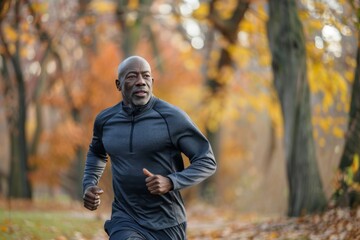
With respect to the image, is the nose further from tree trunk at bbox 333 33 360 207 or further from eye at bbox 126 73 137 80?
tree trunk at bbox 333 33 360 207

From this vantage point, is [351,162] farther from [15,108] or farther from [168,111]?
[15,108]

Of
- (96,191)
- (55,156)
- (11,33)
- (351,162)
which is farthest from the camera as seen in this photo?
(55,156)

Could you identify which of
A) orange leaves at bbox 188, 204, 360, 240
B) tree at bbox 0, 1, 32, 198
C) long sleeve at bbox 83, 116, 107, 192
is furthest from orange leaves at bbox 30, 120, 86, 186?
long sleeve at bbox 83, 116, 107, 192

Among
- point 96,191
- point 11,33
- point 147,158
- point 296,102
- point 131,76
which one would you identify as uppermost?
point 11,33

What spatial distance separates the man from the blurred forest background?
481cm

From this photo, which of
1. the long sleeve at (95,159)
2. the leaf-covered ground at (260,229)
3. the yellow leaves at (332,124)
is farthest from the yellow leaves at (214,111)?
the long sleeve at (95,159)

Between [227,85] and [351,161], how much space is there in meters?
13.3

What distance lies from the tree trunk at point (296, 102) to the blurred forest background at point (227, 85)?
2cm

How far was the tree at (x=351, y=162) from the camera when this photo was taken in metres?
10.5

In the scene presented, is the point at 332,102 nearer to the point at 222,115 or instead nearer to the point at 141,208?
the point at 222,115

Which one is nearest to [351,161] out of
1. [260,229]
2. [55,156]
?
[260,229]

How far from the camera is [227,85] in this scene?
2398 cm

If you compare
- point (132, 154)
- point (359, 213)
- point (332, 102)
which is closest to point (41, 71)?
point (332, 102)

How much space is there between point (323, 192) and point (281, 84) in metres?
1.88
